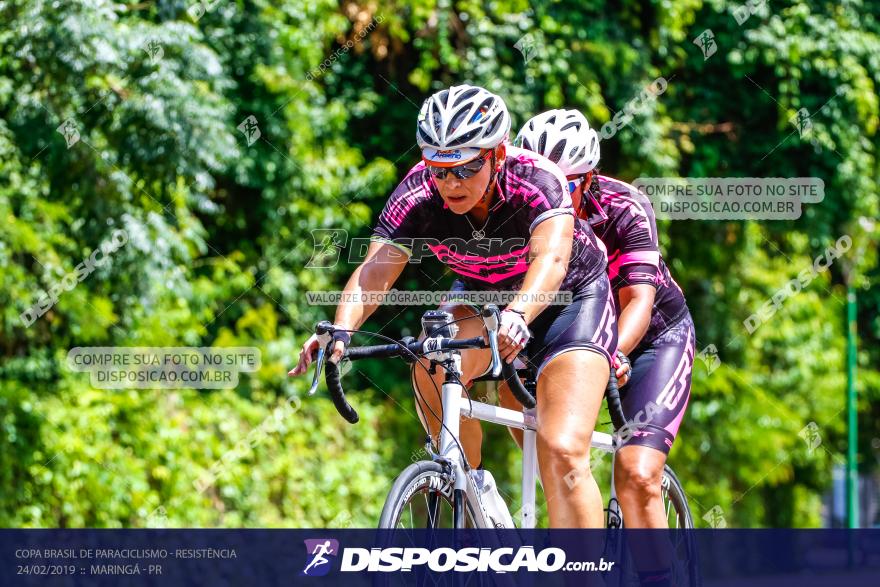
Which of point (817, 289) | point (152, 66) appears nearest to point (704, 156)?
point (817, 289)

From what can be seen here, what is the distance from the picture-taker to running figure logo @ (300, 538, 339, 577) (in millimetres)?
4438

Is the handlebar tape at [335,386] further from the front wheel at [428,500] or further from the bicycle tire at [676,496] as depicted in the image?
the bicycle tire at [676,496]

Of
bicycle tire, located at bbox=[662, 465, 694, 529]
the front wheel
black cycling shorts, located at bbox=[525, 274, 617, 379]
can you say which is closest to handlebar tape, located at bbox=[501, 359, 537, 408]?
black cycling shorts, located at bbox=[525, 274, 617, 379]

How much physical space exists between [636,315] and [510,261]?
706mm

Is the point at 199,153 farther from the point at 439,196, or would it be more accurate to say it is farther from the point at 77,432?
the point at 439,196

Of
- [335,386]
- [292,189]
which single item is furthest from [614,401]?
[292,189]

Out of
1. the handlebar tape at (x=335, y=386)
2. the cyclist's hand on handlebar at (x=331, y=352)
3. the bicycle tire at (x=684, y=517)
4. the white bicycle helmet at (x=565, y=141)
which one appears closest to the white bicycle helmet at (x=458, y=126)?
the cyclist's hand on handlebar at (x=331, y=352)

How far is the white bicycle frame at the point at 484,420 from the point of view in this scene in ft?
14.7

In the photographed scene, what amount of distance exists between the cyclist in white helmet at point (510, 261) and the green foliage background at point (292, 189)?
4.76 meters

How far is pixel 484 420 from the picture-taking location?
4.88 metres

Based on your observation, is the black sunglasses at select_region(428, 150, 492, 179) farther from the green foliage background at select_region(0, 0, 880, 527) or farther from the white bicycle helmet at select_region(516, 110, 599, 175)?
the green foliage background at select_region(0, 0, 880, 527)

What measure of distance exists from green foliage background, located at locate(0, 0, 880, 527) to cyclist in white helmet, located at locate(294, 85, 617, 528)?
4.76m

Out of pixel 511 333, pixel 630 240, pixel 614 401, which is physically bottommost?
pixel 511 333

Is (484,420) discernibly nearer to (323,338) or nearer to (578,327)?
(578,327)
